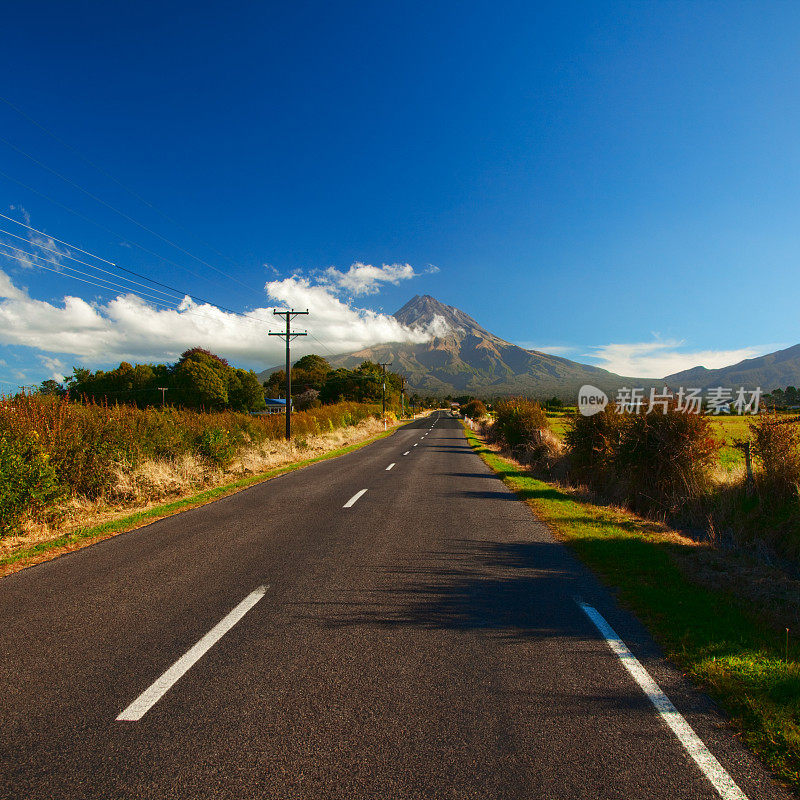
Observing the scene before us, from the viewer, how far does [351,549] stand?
21.7 feet

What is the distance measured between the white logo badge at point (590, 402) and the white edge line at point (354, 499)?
840 cm

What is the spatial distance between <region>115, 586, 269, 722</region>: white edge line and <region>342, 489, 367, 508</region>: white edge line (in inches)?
209

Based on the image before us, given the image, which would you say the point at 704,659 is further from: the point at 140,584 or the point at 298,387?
the point at 298,387

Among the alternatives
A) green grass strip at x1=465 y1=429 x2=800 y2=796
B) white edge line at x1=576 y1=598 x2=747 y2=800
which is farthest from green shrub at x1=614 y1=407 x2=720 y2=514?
white edge line at x1=576 y1=598 x2=747 y2=800

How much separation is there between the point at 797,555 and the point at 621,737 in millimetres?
7987

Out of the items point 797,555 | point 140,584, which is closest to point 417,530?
point 140,584

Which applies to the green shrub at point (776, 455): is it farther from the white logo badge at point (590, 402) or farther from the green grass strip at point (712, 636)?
the white logo badge at point (590, 402)

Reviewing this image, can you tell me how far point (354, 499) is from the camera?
1079cm

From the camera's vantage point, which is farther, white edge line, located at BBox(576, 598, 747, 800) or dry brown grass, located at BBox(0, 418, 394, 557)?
dry brown grass, located at BBox(0, 418, 394, 557)

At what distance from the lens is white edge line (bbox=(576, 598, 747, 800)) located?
232 cm

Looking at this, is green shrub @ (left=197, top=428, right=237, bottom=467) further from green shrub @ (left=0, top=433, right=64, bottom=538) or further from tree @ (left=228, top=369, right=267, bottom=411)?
tree @ (left=228, top=369, right=267, bottom=411)

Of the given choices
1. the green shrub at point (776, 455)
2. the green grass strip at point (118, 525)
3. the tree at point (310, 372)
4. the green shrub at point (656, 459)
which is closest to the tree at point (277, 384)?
the tree at point (310, 372)

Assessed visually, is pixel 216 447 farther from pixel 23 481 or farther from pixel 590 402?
pixel 590 402

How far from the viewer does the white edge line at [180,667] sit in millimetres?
2918
